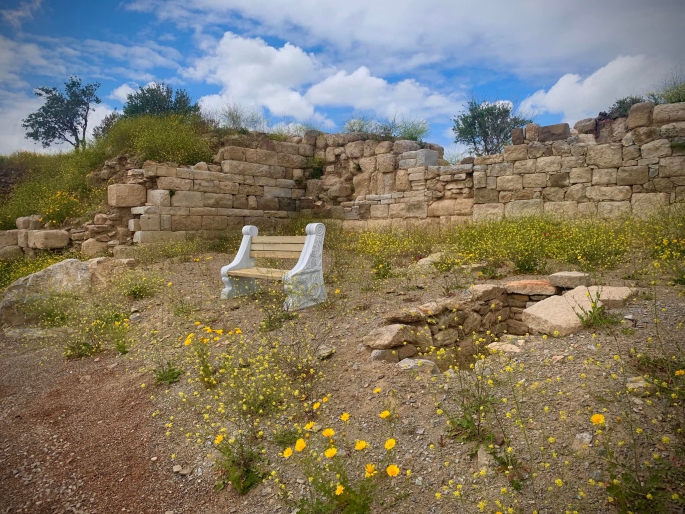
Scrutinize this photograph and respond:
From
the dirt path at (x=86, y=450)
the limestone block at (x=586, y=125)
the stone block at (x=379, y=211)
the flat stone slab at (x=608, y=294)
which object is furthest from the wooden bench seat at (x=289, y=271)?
the limestone block at (x=586, y=125)

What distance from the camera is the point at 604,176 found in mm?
8148

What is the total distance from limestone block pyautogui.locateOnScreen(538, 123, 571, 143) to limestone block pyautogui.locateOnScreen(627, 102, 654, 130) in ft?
3.60

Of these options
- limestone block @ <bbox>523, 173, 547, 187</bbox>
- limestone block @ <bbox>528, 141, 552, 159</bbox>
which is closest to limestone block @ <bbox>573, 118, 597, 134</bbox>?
limestone block @ <bbox>528, 141, 552, 159</bbox>

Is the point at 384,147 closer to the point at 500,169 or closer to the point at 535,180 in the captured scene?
the point at 500,169

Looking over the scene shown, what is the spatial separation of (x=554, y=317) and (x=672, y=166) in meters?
5.57

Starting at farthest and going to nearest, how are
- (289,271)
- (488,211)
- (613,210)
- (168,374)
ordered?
1. (488,211)
2. (613,210)
3. (289,271)
4. (168,374)

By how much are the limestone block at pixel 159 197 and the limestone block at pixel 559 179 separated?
25.2ft

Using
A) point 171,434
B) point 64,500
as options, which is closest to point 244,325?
point 171,434

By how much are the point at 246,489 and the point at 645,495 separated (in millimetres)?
1942

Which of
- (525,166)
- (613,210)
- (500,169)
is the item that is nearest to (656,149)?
(613,210)

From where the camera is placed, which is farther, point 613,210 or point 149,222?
point 149,222

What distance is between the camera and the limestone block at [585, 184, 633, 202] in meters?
7.98

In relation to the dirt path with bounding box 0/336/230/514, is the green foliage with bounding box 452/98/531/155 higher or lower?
higher

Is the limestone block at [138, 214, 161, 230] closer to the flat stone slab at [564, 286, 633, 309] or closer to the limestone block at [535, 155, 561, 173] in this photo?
the limestone block at [535, 155, 561, 173]
